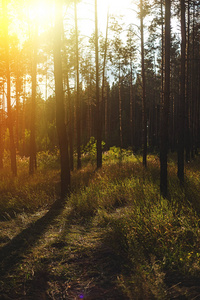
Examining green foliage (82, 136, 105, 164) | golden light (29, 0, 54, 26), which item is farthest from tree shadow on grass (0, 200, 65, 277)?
green foliage (82, 136, 105, 164)

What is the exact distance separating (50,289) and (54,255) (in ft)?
3.04

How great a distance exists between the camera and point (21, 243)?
4484 millimetres

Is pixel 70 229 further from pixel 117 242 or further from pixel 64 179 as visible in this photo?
pixel 64 179

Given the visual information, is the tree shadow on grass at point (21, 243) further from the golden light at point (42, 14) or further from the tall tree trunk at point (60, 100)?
the golden light at point (42, 14)

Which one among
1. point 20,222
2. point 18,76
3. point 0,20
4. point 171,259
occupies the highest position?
point 0,20

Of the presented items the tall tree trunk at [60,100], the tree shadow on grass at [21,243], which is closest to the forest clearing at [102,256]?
the tree shadow on grass at [21,243]

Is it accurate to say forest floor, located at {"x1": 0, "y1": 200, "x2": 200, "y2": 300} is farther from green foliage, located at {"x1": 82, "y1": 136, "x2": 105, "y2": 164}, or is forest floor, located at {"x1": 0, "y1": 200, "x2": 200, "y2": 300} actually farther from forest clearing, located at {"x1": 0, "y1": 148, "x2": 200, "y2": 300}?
green foliage, located at {"x1": 82, "y1": 136, "x2": 105, "y2": 164}

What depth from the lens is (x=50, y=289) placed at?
3031mm

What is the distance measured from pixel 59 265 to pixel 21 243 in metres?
1.19

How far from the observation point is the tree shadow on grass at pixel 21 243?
3.72 m

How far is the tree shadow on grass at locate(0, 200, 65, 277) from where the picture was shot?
3.72 metres

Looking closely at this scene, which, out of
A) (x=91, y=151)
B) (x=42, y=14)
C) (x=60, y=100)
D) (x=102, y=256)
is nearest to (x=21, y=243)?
(x=102, y=256)

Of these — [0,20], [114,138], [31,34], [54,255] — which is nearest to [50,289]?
[54,255]

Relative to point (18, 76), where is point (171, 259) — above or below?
below
